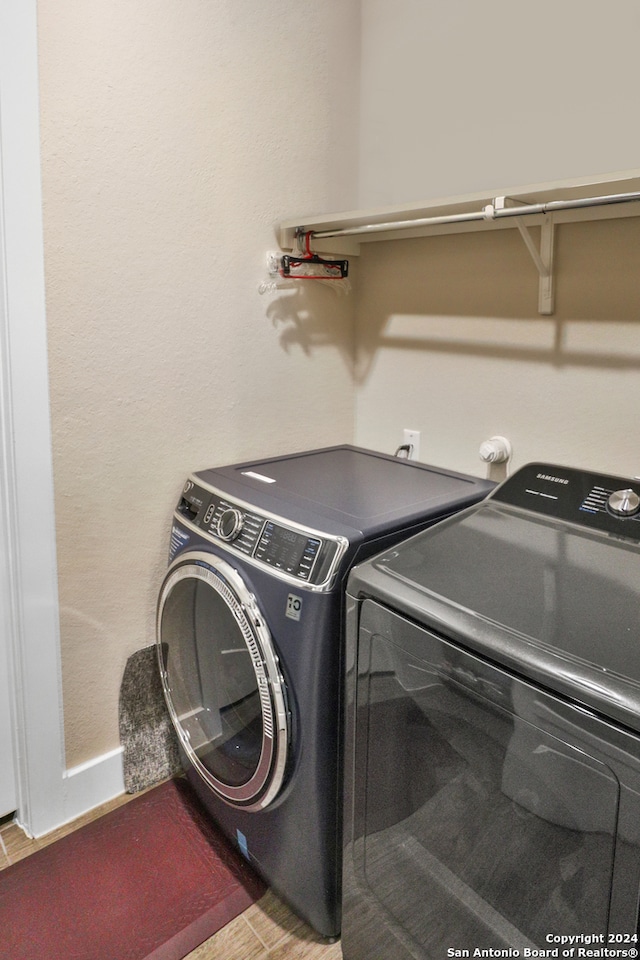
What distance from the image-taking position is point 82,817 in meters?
1.68

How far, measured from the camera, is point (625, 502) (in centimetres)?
126

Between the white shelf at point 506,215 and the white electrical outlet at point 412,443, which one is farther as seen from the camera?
the white electrical outlet at point 412,443

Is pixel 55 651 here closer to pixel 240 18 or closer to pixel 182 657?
pixel 182 657

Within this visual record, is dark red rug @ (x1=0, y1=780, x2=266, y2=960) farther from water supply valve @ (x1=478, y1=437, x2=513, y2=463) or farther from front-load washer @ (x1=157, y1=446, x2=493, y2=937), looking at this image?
water supply valve @ (x1=478, y1=437, x2=513, y2=463)

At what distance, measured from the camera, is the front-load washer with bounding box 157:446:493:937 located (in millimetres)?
1258

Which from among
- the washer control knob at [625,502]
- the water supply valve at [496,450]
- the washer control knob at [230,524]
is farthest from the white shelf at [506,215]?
the washer control knob at [230,524]

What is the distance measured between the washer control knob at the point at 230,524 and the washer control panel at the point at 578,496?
590 mm

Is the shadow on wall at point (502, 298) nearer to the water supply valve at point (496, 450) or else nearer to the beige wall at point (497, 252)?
the beige wall at point (497, 252)

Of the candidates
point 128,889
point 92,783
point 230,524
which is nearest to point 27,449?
point 230,524

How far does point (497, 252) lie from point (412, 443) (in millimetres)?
610

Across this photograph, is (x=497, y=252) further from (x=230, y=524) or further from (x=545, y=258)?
(x=230, y=524)

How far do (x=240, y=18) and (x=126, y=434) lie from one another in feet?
3.73

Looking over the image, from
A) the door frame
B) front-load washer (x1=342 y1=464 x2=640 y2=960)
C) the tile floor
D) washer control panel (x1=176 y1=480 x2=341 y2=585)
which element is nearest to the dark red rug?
the tile floor

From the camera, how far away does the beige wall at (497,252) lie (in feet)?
4.81
